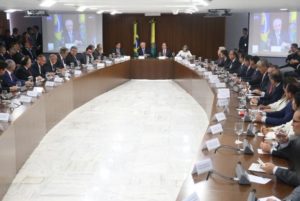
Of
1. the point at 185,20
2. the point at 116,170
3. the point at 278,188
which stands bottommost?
the point at 116,170

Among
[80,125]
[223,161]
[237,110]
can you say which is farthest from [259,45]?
[223,161]

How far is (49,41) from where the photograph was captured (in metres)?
15.6

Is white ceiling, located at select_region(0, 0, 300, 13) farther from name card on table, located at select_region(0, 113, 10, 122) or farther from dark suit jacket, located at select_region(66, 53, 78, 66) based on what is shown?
name card on table, located at select_region(0, 113, 10, 122)

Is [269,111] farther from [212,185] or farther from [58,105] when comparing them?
[58,105]

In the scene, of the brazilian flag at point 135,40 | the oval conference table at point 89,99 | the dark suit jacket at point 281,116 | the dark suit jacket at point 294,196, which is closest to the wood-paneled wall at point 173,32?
the brazilian flag at point 135,40

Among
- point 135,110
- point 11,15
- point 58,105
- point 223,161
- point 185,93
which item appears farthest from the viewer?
point 11,15

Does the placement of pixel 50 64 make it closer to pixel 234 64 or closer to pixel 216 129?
pixel 234 64

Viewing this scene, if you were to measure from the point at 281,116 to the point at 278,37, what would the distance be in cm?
939

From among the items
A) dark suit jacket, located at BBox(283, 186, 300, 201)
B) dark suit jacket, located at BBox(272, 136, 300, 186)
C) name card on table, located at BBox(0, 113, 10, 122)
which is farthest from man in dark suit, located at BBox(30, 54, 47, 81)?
dark suit jacket, located at BBox(283, 186, 300, 201)

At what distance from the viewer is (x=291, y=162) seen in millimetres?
3037

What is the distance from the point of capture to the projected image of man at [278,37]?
1333 cm

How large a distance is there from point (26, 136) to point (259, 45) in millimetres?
10231

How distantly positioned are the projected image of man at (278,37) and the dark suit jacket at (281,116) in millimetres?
9260

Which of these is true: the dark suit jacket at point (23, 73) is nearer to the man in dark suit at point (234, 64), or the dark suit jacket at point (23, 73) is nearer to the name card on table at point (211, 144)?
the man in dark suit at point (234, 64)
